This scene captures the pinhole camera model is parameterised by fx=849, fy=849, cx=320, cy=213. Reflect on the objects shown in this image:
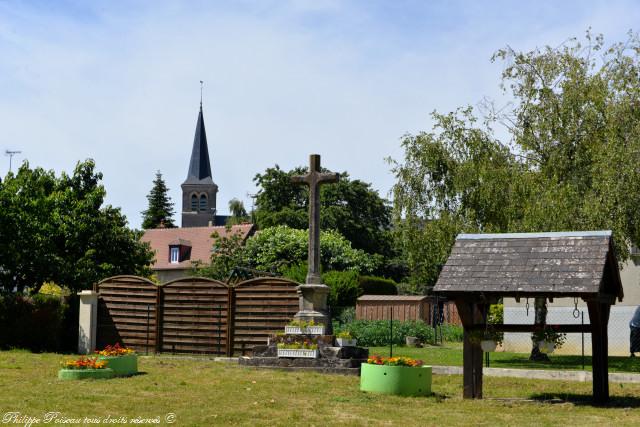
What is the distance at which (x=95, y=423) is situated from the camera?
10.2m

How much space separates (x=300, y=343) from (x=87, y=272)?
46.7 ft

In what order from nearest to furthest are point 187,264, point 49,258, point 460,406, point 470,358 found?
point 460,406 < point 470,358 < point 49,258 < point 187,264

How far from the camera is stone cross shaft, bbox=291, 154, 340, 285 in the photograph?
1925cm

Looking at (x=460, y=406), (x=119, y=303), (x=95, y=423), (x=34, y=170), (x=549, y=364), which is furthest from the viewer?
(x=34, y=170)

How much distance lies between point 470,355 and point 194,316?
32.5ft

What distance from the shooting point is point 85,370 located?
15031 millimetres

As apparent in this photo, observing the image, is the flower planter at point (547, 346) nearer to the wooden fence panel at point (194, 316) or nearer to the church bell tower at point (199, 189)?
the wooden fence panel at point (194, 316)

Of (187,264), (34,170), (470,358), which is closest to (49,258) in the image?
(34,170)

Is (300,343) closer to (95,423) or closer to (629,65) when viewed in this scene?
(95,423)

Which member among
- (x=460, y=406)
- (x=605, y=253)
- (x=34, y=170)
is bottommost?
(x=460, y=406)

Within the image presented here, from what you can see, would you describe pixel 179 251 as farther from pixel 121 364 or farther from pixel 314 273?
pixel 121 364

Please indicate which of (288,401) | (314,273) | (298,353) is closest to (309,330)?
(298,353)

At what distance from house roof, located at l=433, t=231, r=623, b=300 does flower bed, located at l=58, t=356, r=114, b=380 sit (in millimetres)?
6186

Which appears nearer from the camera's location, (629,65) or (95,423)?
(95,423)
